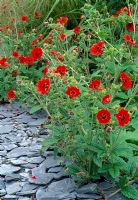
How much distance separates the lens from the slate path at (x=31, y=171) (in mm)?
2619

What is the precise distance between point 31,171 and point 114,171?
0.58 meters

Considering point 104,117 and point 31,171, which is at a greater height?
point 104,117

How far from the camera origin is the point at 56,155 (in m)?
2.95

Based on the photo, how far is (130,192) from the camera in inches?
99.2

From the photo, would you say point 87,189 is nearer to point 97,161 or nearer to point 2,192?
point 97,161

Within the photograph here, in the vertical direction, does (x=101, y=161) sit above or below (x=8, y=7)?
below

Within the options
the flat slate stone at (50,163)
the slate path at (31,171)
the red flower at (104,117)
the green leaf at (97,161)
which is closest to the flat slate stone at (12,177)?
the slate path at (31,171)

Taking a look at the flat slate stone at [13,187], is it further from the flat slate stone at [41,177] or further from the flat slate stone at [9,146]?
the flat slate stone at [9,146]

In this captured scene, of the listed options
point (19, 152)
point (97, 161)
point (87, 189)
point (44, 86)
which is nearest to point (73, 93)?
point (44, 86)

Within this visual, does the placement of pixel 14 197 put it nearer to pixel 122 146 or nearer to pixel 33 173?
pixel 33 173

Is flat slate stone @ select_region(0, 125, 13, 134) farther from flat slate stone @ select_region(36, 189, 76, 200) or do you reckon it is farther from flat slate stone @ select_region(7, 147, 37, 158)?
flat slate stone @ select_region(36, 189, 76, 200)

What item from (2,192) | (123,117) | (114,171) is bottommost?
(2,192)

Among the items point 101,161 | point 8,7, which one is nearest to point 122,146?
point 101,161

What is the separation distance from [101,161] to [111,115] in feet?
0.76
